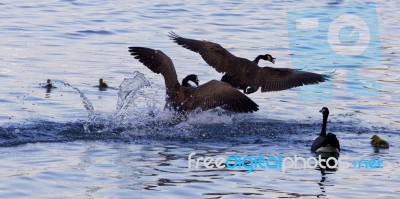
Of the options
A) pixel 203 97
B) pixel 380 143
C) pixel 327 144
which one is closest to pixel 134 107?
pixel 203 97

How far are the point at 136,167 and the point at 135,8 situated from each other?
53.4 feet

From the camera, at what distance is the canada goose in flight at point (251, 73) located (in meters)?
16.1

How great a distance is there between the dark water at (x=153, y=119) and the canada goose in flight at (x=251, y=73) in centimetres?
46

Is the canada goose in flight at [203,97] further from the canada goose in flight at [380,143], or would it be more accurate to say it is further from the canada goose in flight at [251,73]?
the canada goose in flight at [380,143]

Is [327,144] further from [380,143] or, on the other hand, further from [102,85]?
[102,85]

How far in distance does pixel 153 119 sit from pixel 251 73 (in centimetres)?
221

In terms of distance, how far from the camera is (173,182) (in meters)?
11.3

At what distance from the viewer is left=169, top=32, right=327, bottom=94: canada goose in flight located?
16062 mm

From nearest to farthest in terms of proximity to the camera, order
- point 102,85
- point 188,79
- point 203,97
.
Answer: point 203,97 → point 188,79 → point 102,85

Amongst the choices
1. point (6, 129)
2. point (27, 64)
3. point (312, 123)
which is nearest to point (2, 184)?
Result: point (6, 129)

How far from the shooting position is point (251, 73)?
16.4m

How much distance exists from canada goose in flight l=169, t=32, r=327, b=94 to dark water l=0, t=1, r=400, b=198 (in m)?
0.46

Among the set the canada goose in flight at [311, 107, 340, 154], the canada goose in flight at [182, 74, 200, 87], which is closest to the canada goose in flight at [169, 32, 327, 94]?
the canada goose in flight at [182, 74, 200, 87]

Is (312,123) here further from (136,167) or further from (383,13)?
(383,13)
